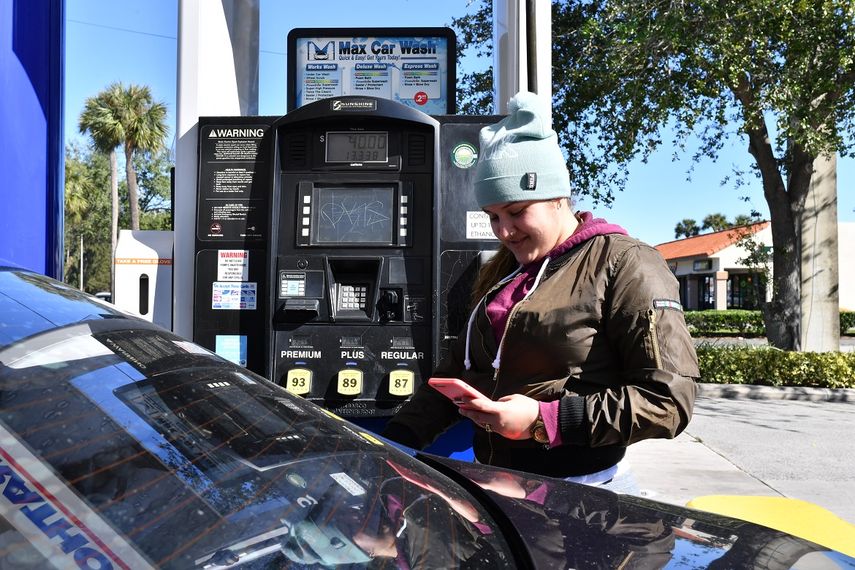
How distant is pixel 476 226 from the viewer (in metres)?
3.23

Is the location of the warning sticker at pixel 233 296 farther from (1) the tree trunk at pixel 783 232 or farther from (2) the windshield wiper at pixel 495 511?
(1) the tree trunk at pixel 783 232

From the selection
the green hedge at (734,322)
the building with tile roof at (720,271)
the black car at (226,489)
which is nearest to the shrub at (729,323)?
the green hedge at (734,322)

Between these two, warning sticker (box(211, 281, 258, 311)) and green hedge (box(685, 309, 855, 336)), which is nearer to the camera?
warning sticker (box(211, 281, 258, 311))

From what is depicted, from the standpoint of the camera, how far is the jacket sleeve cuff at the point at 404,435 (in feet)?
7.30

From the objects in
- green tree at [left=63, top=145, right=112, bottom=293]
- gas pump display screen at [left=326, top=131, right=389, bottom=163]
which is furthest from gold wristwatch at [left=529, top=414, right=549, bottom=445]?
green tree at [left=63, top=145, right=112, bottom=293]

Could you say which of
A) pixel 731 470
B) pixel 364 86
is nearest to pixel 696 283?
pixel 731 470

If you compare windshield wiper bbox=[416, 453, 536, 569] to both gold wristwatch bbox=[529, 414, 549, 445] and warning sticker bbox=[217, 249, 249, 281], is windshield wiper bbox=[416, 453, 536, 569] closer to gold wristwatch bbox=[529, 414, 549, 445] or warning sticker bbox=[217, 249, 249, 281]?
gold wristwatch bbox=[529, 414, 549, 445]

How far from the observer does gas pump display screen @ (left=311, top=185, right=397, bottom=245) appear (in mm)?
3201

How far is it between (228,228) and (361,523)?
235 cm

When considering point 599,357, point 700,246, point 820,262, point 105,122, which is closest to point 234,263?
point 599,357

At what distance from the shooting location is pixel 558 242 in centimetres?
205

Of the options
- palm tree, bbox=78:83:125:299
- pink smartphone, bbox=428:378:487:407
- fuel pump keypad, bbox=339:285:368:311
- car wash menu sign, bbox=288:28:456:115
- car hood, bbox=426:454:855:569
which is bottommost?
car hood, bbox=426:454:855:569

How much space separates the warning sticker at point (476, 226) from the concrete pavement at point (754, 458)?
1.73 meters

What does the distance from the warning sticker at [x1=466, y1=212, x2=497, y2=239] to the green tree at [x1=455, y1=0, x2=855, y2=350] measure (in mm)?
7822
